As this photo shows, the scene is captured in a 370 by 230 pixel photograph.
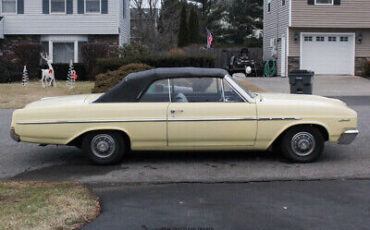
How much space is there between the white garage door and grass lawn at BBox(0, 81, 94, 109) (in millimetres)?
11960

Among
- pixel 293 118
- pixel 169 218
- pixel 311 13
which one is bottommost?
pixel 169 218

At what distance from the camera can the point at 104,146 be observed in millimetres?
7480

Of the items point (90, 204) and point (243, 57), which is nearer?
point (90, 204)

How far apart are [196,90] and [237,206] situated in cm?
237

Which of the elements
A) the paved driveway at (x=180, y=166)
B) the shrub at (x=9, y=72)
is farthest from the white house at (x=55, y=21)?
the paved driveway at (x=180, y=166)

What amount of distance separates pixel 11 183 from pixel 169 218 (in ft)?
8.00

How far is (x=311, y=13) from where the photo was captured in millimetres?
26188

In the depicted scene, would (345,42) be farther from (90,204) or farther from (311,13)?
(90,204)

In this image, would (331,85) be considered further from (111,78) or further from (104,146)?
(104,146)

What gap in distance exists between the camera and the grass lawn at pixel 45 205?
494cm

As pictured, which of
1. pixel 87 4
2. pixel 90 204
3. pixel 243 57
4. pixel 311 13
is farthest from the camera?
pixel 243 57

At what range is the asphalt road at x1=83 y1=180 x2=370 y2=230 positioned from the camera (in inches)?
195

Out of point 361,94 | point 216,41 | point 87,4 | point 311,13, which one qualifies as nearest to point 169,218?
point 361,94

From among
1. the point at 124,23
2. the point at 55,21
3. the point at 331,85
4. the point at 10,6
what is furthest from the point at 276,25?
the point at 10,6
